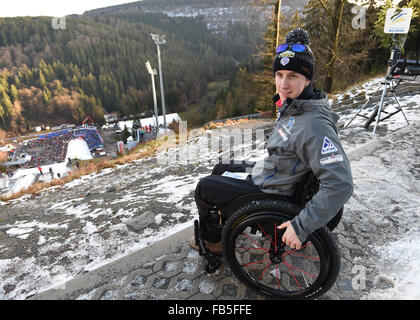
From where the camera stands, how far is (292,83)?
5.03 feet

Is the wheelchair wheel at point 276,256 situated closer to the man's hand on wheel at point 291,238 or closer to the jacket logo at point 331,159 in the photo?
the man's hand on wheel at point 291,238

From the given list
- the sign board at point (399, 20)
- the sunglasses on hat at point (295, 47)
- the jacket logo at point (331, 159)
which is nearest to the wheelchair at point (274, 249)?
the jacket logo at point (331, 159)

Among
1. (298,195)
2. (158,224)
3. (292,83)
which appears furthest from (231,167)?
(158,224)

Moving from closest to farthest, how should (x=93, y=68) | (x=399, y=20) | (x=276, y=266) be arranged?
(x=276, y=266) → (x=399, y=20) → (x=93, y=68)

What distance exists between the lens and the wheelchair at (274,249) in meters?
1.48

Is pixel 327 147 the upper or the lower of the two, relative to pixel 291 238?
upper

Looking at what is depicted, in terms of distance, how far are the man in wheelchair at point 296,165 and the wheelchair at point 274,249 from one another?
0.11ft

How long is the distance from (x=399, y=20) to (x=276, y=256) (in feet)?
20.5

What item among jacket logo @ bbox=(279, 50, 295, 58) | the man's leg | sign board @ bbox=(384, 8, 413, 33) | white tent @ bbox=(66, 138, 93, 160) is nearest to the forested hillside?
white tent @ bbox=(66, 138, 93, 160)

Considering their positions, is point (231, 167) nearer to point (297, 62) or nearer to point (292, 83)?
point (292, 83)

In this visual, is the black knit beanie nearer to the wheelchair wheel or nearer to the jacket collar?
the jacket collar
